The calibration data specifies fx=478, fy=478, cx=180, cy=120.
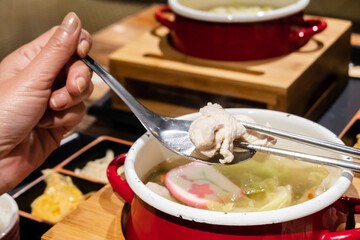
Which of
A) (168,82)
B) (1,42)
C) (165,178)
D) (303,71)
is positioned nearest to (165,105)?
(168,82)

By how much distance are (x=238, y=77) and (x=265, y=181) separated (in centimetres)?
55

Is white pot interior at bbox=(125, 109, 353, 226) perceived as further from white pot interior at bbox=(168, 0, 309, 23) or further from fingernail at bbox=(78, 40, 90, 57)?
white pot interior at bbox=(168, 0, 309, 23)

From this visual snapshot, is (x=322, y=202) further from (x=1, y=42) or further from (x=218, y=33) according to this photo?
(x=1, y=42)

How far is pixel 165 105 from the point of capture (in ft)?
4.92

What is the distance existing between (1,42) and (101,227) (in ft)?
8.95

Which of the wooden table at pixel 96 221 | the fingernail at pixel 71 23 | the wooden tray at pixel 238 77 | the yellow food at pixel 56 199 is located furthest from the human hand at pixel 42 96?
the wooden tray at pixel 238 77

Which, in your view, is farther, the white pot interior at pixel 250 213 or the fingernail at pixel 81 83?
the fingernail at pixel 81 83

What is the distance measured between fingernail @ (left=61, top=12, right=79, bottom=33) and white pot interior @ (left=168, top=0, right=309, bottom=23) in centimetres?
50

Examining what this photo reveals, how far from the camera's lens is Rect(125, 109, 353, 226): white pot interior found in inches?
26.6

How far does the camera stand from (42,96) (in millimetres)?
1010

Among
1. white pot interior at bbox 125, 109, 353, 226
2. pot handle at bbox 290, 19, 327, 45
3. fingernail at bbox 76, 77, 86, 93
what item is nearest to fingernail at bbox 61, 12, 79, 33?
fingernail at bbox 76, 77, 86, 93

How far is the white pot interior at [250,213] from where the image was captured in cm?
67

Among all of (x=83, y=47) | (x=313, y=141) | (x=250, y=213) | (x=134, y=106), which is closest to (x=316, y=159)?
(x=313, y=141)

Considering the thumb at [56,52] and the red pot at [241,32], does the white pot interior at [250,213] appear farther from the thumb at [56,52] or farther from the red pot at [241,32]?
the red pot at [241,32]
